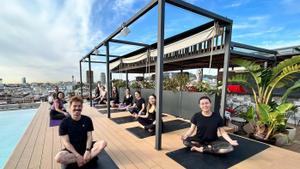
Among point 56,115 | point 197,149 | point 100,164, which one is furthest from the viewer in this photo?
point 56,115

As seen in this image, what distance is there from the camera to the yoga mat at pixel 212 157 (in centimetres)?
205

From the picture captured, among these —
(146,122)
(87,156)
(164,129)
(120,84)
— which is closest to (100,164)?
(87,156)

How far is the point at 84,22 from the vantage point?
627 centimetres

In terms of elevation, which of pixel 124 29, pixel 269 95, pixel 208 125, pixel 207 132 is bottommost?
pixel 207 132

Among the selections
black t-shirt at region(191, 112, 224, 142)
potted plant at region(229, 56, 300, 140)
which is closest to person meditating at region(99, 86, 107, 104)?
black t-shirt at region(191, 112, 224, 142)

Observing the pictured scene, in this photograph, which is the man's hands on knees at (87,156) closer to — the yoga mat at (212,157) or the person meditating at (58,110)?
the yoga mat at (212,157)

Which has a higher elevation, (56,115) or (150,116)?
(150,116)

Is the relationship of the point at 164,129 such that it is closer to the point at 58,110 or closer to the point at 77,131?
the point at 77,131

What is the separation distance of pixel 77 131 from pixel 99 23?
242 inches

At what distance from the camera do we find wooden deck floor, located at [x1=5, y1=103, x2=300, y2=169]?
6.90 feet

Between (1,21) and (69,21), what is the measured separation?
2.24 meters

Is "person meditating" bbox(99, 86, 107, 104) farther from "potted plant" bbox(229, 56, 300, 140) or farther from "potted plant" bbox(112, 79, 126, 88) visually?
"potted plant" bbox(229, 56, 300, 140)

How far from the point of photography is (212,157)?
2.27m

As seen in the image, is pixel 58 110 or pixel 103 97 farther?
pixel 103 97
